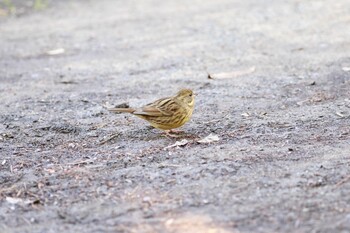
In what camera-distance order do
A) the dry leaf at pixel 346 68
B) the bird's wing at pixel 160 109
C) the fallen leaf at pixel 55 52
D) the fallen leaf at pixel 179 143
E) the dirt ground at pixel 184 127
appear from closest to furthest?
1. the dirt ground at pixel 184 127
2. the fallen leaf at pixel 179 143
3. the bird's wing at pixel 160 109
4. the dry leaf at pixel 346 68
5. the fallen leaf at pixel 55 52

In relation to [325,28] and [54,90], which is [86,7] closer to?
[325,28]

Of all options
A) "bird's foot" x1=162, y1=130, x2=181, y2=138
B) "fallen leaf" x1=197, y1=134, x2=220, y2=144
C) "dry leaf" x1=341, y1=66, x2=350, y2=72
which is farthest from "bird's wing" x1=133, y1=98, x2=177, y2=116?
"dry leaf" x1=341, y1=66, x2=350, y2=72

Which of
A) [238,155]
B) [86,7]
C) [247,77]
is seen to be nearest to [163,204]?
[238,155]

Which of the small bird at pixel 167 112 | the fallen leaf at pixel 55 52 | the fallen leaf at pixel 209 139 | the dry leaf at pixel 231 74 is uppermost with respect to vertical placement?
the small bird at pixel 167 112

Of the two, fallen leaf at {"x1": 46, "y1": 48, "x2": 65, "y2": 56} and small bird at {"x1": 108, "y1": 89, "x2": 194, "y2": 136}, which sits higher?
small bird at {"x1": 108, "y1": 89, "x2": 194, "y2": 136}

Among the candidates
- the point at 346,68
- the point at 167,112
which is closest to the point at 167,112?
the point at 167,112

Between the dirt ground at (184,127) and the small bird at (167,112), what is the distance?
0.16 metres

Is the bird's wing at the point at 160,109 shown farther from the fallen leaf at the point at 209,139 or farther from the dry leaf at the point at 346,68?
the dry leaf at the point at 346,68

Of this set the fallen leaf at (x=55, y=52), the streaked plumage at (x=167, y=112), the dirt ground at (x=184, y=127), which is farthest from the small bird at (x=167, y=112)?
the fallen leaf at (x=55, y=52)

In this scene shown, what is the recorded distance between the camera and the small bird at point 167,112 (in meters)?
6.57

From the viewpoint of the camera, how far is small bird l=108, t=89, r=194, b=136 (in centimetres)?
657

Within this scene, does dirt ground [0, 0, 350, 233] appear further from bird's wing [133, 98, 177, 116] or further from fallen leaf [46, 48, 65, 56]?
bird's wing [133, 98, 177, 116]

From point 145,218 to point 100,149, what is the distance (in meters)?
1.83

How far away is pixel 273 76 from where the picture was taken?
349 inches
